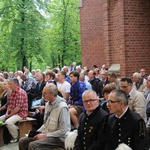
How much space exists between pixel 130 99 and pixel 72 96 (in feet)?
8.12

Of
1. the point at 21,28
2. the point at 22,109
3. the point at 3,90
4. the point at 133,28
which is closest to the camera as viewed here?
the point at 22,109

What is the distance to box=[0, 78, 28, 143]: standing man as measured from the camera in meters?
8.29

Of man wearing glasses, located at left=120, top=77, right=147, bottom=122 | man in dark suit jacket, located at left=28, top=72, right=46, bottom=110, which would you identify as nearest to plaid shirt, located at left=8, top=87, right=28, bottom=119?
man in dark suit jacket, located at left=28, top=72, right=46, bottom=110

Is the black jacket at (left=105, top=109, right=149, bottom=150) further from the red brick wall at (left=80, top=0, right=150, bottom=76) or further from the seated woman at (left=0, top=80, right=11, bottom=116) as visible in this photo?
the red brick wall at (left=80, top=0, right=150, bottom=76)

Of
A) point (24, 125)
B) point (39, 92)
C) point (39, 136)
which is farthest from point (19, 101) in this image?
point (39, 136)

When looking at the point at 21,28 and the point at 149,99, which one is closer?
the point at 149,99

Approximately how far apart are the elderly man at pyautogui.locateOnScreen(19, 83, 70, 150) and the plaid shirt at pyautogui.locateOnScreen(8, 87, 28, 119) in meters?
2.52

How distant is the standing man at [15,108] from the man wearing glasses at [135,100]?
10.3 ft

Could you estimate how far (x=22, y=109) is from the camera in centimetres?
846

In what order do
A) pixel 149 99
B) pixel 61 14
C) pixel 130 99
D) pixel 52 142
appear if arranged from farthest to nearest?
pixel 61 14
pixel 149 99
pixel 130 99
pixel 52 142

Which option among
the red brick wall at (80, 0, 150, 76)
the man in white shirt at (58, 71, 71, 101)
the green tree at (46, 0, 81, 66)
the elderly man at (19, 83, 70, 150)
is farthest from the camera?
the green tree at (46, 0, 81, 66)

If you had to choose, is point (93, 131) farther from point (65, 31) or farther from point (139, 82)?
point (65, 31)

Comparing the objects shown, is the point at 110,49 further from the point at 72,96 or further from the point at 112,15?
the point at 72,96

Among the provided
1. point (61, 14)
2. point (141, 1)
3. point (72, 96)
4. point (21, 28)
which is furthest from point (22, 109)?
point (61, 14)
